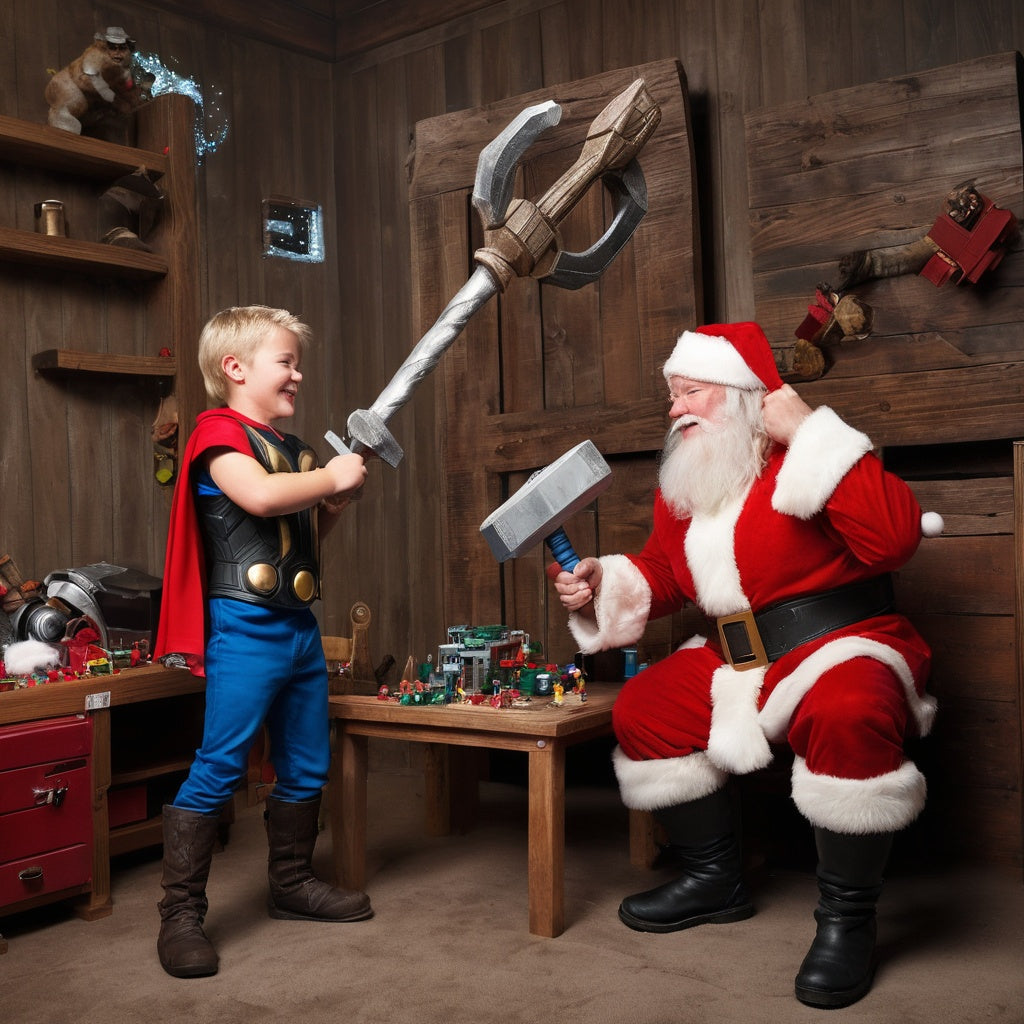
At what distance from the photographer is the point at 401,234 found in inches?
147

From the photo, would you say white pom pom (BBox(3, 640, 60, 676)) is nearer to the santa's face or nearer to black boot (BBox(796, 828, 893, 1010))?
the santa's face

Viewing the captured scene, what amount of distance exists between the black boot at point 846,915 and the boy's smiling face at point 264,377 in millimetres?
1361

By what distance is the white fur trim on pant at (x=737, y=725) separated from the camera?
2.09 metres

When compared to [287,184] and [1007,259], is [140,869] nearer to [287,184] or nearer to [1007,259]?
[287,184]

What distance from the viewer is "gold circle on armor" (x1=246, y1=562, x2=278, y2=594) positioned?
2172 mm

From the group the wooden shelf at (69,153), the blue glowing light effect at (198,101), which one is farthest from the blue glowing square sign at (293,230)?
the wooden shelf at (69,153)

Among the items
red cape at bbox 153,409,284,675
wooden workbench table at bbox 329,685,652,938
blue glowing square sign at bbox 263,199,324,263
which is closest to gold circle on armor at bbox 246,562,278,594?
red cape at bbox 153,409,284,675

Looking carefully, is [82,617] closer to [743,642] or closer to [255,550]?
[255,550]

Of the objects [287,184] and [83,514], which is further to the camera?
[287,184]

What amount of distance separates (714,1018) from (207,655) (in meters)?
1.16

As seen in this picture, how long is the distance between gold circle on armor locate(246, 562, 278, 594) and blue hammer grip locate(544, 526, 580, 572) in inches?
22.2

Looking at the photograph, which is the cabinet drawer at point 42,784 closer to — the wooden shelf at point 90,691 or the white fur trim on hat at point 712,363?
the wooden shelf at point 90,691

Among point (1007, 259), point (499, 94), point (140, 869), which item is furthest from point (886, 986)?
point (499, 94)

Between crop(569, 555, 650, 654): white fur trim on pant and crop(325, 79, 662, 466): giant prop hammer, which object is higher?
crop(325, 79, 662, 466): giant prop hammer
